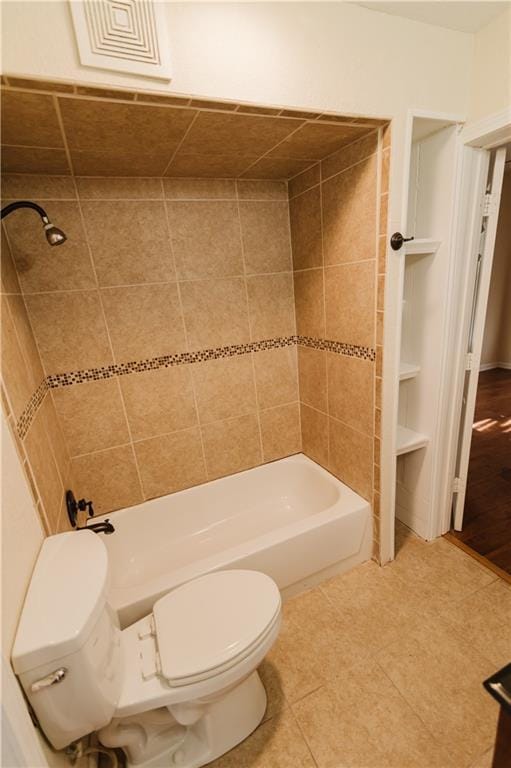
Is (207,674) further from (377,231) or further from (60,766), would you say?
(377,231)

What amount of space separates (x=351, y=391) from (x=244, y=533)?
3.40 ft

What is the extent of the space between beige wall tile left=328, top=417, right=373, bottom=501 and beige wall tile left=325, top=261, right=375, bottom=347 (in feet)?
1.59

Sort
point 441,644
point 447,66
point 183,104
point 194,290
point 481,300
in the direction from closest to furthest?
point 183,104
point 447,66
point 441,644
point 481,300
point 194,290

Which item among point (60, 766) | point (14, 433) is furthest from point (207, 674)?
point (14, 433)

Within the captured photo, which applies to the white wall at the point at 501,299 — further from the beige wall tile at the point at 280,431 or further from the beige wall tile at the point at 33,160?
the beige wall tile at the point at 33,160

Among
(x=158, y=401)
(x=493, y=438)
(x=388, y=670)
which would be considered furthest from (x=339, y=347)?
(x=493, y=438)

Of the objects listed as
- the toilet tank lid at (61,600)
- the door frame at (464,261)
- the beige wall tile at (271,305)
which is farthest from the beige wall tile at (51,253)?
the door frame at (464,261)

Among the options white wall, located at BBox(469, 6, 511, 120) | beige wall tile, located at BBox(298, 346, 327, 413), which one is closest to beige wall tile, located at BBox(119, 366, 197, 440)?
beige wall tile, located at BBox(298, 346, 327, 413)

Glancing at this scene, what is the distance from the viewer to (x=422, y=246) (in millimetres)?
1468

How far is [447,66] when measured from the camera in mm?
1235

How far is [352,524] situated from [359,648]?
48 cm

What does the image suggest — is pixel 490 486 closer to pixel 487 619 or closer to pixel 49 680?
pixel 487 619

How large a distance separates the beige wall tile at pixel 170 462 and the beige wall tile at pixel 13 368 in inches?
29.7

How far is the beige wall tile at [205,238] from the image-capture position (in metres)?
1.68
